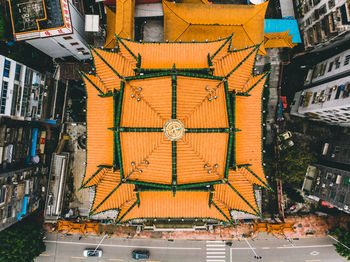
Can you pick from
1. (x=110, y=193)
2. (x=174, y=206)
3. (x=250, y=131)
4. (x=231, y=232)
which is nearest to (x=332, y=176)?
Result: (x=231, y=232)

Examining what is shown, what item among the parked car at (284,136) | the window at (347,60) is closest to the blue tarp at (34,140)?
the parked car at (284,136)

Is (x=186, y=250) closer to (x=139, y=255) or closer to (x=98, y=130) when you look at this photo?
(x=139, y=255)

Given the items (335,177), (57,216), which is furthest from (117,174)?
(335,177)

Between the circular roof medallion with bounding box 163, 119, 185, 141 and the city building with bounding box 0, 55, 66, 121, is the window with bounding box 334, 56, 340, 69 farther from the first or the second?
the city building with bounding box 0, 55, 66, 121

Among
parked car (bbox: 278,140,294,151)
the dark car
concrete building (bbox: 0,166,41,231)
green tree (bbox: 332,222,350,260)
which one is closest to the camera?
concrete building (bbox: 0,166,41,231)

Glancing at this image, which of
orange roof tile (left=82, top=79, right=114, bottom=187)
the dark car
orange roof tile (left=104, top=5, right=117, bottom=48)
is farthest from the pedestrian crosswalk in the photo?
orange roof tile (left=104, top=5, right=117, bottom=48)

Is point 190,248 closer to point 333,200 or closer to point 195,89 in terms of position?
point 333,200
